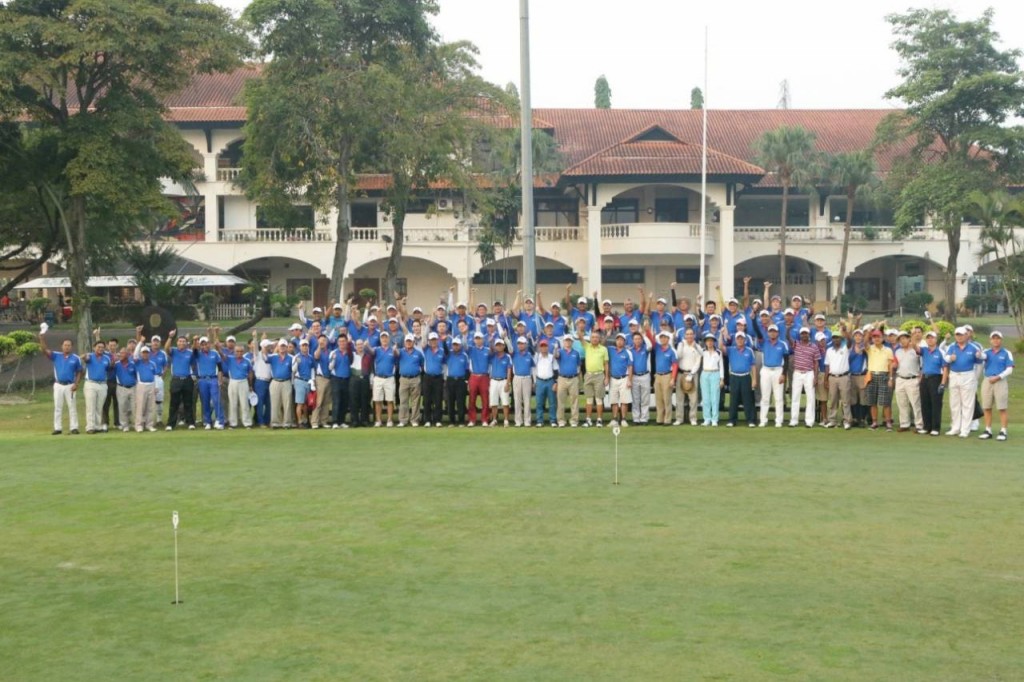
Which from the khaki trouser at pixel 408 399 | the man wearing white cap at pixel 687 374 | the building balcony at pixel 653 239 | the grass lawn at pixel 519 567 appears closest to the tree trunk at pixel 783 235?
the building balcony at pixel 653 239

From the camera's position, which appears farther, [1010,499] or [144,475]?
[144,475]

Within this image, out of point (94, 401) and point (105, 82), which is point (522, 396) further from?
point (105, 82)

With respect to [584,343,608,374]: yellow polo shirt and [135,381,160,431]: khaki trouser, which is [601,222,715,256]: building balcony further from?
[135,381,160,431]: khaki trouser

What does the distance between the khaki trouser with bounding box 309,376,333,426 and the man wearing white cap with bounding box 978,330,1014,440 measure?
10664mm

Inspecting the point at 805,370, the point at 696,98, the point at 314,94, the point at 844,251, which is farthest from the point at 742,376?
the point at 696,98

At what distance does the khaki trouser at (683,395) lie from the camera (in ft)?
65.3

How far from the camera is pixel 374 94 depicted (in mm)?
37906

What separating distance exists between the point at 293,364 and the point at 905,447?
1006cm

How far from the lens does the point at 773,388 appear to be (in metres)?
19.8

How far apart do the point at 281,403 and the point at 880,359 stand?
33.1 feet

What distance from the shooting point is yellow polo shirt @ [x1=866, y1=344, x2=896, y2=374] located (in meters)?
19.0

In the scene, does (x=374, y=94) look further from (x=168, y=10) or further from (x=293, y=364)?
(x=293, y=364)

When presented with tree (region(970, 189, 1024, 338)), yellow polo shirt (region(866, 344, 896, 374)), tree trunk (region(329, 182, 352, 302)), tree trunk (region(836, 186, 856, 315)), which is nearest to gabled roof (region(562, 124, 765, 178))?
tree trunk (region(836, 186, 856, 315))

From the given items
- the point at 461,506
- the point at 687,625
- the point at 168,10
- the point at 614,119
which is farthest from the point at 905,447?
the point at 614,119
